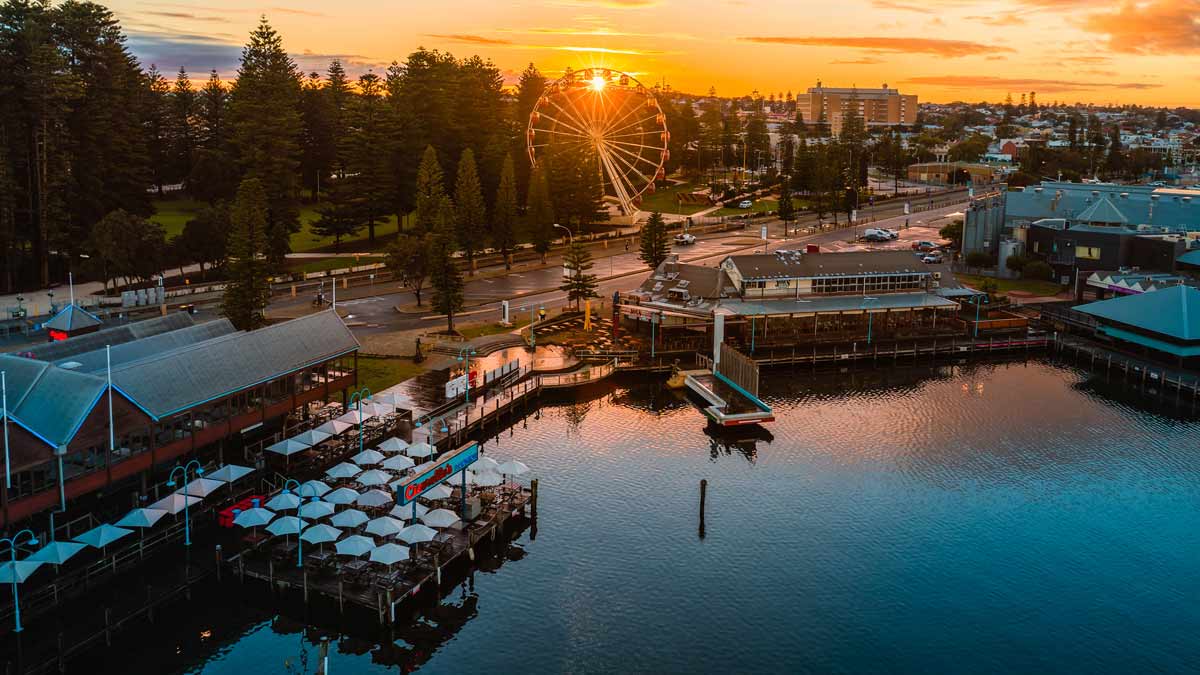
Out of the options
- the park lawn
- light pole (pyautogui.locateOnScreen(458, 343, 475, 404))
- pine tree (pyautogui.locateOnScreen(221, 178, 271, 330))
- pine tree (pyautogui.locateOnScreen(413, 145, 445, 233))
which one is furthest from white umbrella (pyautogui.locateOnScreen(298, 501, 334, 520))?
the park lawn

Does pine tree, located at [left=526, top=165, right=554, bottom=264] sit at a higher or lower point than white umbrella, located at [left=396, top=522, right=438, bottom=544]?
higher

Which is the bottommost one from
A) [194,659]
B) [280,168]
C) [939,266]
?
[194,659]

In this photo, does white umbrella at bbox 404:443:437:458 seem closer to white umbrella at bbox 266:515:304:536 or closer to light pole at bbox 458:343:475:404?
white umbrella at bbox 266:515:304:536

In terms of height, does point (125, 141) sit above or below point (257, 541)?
above

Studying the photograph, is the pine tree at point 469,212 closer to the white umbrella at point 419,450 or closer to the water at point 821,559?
the water at point 821,559

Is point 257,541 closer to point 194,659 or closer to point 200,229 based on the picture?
point 194,659

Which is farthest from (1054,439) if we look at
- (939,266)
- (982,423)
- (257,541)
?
(257,541)

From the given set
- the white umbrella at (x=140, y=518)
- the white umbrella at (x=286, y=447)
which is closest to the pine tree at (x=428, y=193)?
the white umbrella at (x=286, y=447)
